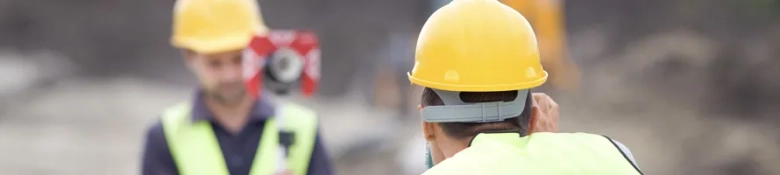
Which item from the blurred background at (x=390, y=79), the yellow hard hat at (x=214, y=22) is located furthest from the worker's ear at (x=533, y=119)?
the blurred background at (x=390, y=79)

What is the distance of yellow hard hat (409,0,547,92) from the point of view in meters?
1.37

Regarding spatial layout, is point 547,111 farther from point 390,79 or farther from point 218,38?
point 390,79

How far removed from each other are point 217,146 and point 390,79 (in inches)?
182

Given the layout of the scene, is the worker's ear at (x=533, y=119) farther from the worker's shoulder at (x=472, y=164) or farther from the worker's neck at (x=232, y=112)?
the worker's neck at (x=232, y=112)

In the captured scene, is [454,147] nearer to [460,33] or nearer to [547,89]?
[460,33]

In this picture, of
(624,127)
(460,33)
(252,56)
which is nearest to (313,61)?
(252,56)

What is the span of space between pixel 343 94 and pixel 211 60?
4480mm

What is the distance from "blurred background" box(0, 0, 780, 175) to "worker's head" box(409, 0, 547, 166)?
393 centimetres

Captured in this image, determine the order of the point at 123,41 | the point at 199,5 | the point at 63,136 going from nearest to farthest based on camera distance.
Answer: the point at 199,5 → the point at 63,136 → the point at 123,41

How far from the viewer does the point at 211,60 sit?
252cm

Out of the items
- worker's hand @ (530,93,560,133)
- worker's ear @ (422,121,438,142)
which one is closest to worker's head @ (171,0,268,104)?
worker's hand @ (530,93,560,133)

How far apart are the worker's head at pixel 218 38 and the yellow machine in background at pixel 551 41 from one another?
13.5 ft

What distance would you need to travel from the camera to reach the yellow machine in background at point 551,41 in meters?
6.74

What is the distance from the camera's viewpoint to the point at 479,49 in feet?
4.52
